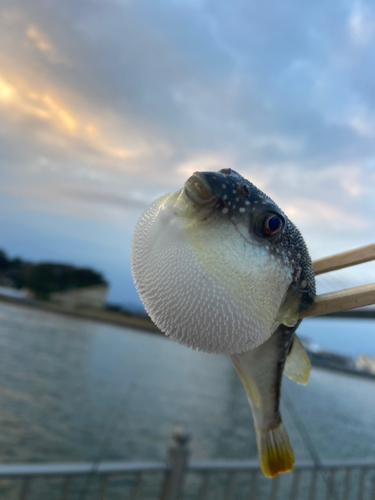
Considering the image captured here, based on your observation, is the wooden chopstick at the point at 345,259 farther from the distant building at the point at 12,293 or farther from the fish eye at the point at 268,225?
the distant building at the point at 12,293

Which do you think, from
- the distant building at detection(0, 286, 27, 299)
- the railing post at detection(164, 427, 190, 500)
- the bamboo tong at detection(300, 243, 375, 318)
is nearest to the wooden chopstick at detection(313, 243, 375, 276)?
the bamboo tong at detection(300, 243, 375, 318)

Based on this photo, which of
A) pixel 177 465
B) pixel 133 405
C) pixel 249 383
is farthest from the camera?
pixel 133 405

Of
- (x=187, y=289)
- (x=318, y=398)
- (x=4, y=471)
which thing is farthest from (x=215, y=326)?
(x=318, y=398)

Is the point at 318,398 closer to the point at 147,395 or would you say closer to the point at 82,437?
the point at 147,395

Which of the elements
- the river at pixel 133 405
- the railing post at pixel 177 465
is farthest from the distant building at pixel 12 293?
the railing post at pixel 177 465

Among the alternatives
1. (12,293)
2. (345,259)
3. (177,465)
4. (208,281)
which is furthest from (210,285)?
(12,293)

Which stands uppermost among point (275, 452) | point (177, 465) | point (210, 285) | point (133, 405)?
point (210, 285)

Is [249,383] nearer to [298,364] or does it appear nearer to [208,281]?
[298,364]

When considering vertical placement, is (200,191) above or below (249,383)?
above

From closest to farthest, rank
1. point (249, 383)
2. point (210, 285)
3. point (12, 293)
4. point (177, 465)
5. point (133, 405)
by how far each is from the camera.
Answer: point (210, 285) < point (249, 383) < point (177, 465) < point (133, 405) < point (12, 293)
